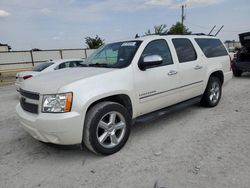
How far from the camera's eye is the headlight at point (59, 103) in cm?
295

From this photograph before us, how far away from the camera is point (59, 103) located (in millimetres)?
2953

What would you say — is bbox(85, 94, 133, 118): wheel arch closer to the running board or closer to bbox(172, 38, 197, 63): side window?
the running board

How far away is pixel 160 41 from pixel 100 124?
2.02 metres

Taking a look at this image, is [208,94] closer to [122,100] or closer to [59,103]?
[122,100]

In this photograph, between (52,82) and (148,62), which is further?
(148,62)

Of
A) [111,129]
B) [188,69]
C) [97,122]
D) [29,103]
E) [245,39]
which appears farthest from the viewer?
[245,39]

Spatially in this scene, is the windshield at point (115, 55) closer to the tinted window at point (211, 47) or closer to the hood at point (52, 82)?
the hood at point (52, 82)

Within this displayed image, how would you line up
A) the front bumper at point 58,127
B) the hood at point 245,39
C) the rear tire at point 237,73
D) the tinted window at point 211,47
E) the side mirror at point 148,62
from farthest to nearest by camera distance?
1. the rear tire at point 237,73
2. the hood at point 245,39
3. the tinted window at point 211,47
4. the side mirror at point 148,62
5. the front bumper at point 58,127

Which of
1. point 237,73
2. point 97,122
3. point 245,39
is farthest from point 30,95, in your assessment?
point 237,73

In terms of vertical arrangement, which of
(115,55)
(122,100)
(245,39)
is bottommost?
(122,100)

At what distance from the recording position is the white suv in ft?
9.79

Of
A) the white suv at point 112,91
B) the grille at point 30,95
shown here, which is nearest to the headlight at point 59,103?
the white suv at point 112,91

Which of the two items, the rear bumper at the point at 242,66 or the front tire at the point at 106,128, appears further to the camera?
the rear bumper at the point at 242,66

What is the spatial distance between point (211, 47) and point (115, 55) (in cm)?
275
